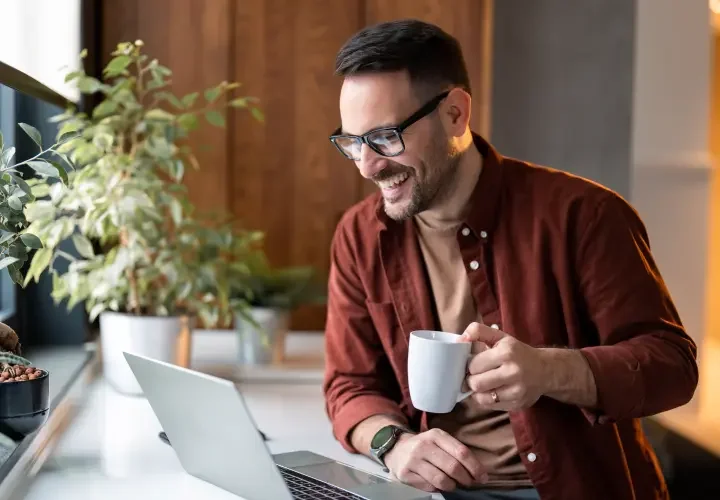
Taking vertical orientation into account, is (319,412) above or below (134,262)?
below

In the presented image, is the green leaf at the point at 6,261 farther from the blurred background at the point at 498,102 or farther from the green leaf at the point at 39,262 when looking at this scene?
→ the blurred background at the point at 498,102

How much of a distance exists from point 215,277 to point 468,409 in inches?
26.6

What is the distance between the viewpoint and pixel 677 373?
4.45 ft

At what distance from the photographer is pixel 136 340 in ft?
6.10

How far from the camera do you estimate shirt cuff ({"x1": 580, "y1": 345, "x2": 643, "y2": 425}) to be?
1.27 m

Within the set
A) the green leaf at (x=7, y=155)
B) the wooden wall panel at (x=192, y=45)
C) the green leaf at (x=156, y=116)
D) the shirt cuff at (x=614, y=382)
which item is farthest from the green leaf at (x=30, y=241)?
the wooden wall panel at (x=192, y=45)

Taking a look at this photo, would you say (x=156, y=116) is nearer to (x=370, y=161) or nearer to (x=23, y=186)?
(x=370, y=161)

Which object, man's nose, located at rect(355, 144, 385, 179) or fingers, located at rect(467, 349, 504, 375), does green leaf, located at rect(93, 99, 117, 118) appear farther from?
fingers, located at rect(467, 349, 504, 375)

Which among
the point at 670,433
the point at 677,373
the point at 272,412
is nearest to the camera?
the point at 677,373

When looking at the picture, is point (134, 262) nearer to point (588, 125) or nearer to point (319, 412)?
point (319, 412)

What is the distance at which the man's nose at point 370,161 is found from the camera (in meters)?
1.43

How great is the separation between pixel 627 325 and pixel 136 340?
3.30 feet

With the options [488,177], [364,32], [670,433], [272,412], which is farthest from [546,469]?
[670,433]

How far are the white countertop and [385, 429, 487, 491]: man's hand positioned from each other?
11 centimetres
